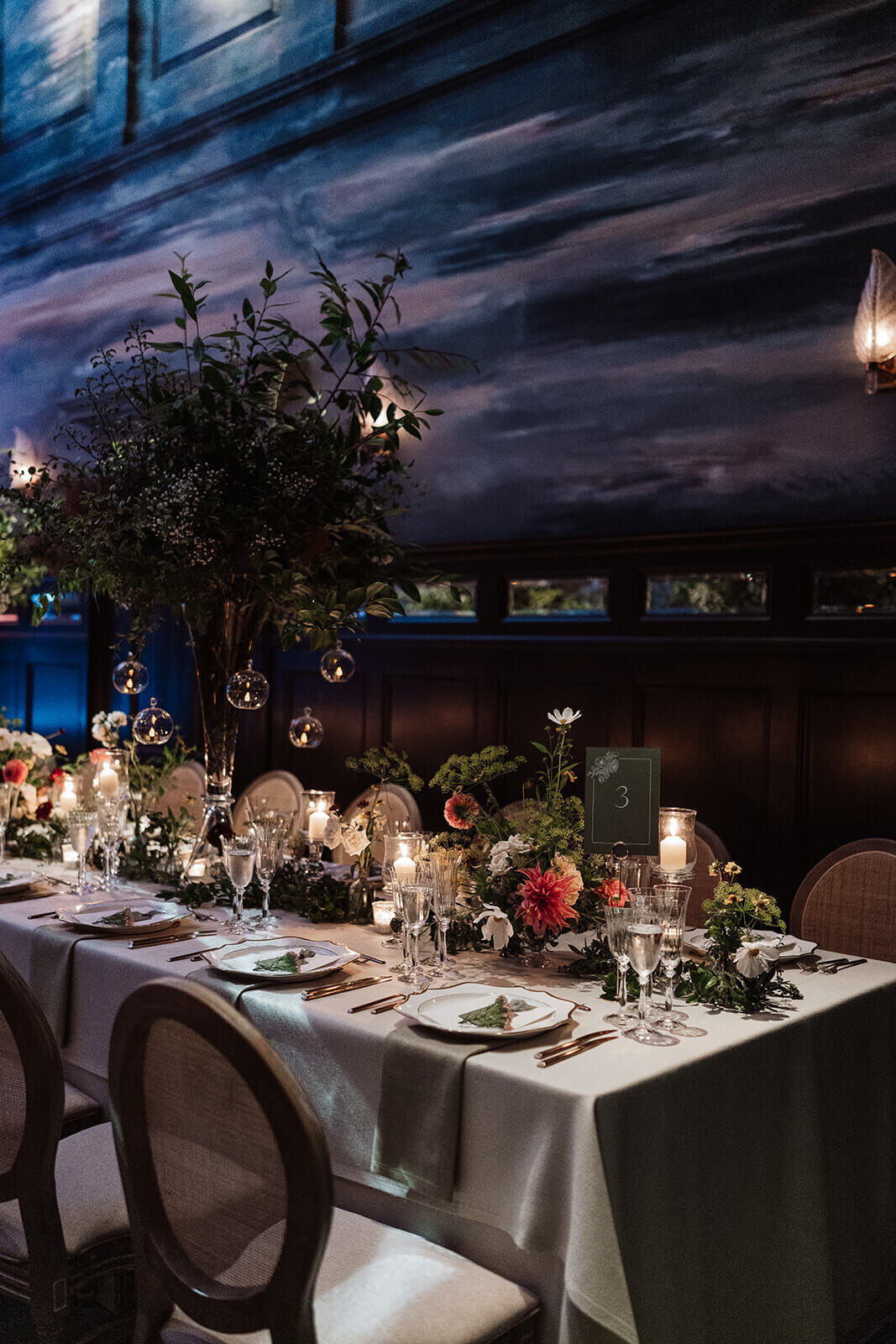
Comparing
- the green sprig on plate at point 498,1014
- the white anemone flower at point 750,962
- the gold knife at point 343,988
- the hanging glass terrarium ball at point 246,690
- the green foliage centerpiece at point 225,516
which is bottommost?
the gold knife at point 343,988

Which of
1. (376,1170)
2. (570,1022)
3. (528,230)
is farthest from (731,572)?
(376,1170)

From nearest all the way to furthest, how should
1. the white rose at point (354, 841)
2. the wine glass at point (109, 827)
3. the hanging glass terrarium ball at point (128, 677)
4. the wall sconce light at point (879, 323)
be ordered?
1. the white rose at point (354, 841)
2. the wine glass at point (109, 827)
3. the hanging glass terrarium ball at point (128, 677)
4. the wall sconce light at point (879, 323)

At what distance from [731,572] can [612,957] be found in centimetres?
232

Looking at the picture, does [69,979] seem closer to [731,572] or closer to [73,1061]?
[73,1061]

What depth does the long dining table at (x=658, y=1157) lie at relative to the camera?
1726 millimetres

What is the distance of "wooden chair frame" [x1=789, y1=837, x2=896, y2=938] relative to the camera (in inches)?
115

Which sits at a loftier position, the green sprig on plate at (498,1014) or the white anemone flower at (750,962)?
the white anemone flower at (750,962)

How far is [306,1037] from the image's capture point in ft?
6.93

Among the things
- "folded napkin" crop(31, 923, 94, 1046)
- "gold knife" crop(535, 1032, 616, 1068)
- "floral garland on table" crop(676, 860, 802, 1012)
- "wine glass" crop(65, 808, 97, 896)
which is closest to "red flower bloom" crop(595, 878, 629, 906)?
"floral garland on table" crop(676, 860, 802, 1012)

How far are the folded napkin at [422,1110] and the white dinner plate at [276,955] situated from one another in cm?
37

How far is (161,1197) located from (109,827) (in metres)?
1.47

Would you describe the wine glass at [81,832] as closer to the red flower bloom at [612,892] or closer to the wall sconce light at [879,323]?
the red flower bloom at [612,892]

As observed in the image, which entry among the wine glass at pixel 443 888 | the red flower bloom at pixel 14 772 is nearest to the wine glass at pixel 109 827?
the red flower bloom at pixel 14 772

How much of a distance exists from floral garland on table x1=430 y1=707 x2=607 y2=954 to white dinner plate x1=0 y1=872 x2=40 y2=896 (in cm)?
120
